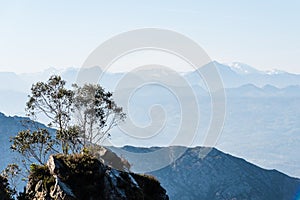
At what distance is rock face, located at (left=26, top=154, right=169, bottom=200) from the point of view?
1232 inches

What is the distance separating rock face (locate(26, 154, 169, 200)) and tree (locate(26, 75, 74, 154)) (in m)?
13.7

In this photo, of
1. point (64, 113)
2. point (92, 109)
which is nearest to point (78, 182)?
point (64, 113)

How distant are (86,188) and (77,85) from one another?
824 inches

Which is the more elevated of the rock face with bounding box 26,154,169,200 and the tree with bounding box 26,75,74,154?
the tree with bounding box 26,75,74,154

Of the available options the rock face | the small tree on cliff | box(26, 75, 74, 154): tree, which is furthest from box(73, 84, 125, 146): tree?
the rock face

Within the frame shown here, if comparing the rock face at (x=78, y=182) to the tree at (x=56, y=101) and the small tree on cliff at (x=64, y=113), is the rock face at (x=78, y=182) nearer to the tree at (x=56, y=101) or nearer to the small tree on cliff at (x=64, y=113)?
the small tree on cliff at (x=64, y=113)

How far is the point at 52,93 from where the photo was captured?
47812 millimetres

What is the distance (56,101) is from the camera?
1892 inches

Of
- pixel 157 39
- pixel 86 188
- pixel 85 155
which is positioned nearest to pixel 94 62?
pixel 157 39

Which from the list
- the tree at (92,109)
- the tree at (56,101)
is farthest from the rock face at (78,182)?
the tree at (92,109)

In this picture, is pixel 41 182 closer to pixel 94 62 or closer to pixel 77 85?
pixel 94 62

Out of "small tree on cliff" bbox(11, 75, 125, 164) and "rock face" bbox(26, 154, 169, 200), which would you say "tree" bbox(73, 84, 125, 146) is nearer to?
"small tree on cliff" bbox(11, 75, 125, 164)

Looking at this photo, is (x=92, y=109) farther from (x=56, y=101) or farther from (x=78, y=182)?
(x=78, y=182)

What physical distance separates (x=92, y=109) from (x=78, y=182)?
66.0 feet
